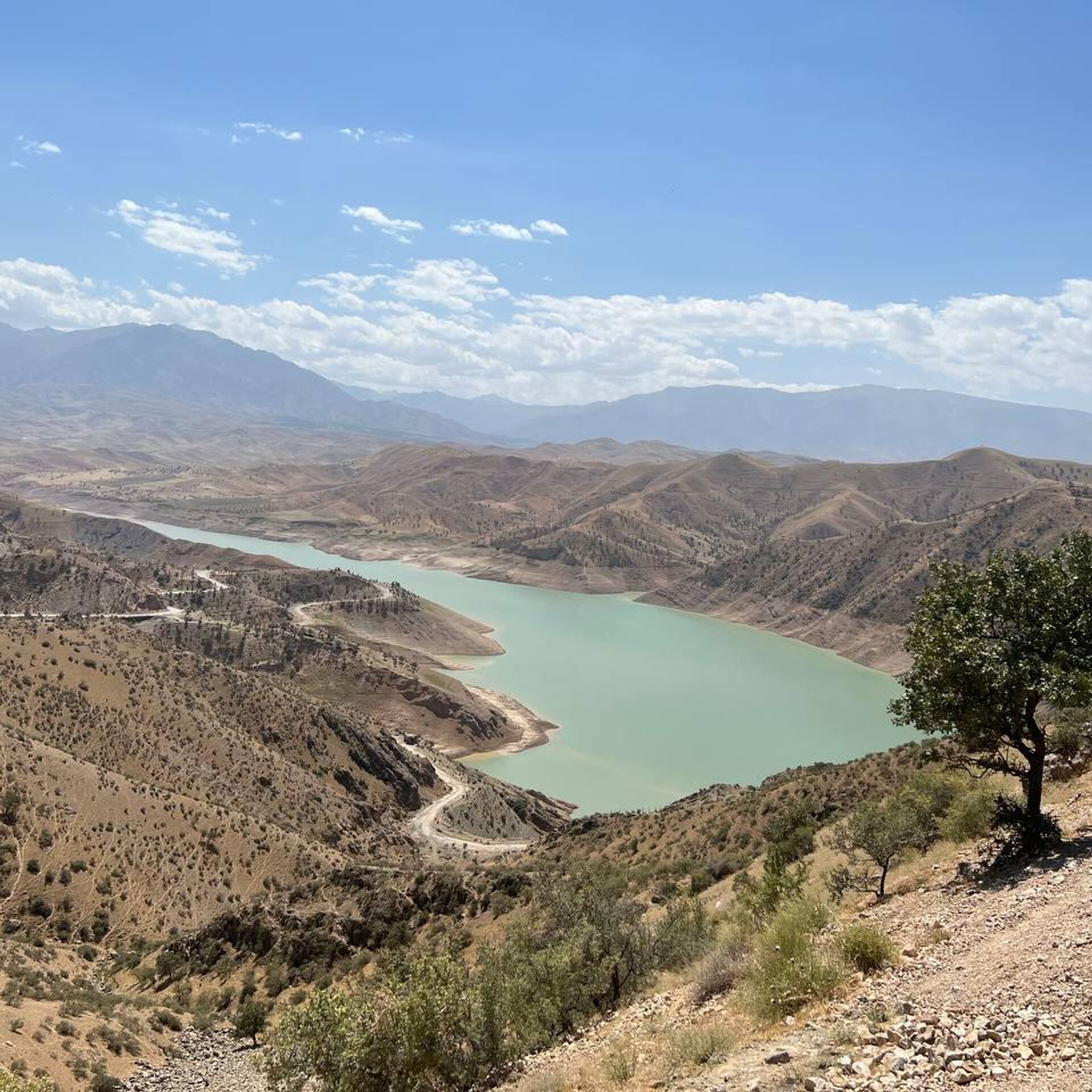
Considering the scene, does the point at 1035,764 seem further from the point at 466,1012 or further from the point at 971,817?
the point at 466,1012

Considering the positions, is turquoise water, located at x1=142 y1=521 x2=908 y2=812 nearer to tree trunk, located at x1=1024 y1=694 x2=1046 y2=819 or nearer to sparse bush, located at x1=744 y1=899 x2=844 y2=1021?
tree trunk, located at x1=1024 y1=694 x2=1046 y2=819

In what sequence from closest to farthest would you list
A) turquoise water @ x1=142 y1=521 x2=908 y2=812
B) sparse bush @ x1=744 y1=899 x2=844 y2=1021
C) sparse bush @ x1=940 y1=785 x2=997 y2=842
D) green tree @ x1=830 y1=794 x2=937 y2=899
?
sparse bush @ x1=744 y1=899 x2=844 y2=1021
sparse bush @ x1=940 y1=785 x2=997 y2=842
green tree @ x1=830 y1=794 x2=937 y2=899
turquoise water @ x1=142 y1=521 x2=908 y2=812

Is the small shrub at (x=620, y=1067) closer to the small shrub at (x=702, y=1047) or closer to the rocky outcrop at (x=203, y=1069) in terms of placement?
the small shrub at (x=702, y=1047)

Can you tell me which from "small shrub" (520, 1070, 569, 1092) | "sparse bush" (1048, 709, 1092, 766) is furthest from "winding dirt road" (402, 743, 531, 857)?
"small shrub" (520, 1070, 569, 1092)

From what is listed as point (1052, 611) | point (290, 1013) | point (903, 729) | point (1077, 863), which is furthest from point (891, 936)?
Result: point (903, 729)

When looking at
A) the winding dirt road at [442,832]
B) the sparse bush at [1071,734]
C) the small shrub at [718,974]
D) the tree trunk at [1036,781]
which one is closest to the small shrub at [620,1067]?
the small shrub at [718,974]

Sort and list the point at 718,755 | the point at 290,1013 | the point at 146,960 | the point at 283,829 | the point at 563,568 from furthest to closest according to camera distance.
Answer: the point at 563,568 → the point at 718,755 → the point at 283,829 → the point at 146,960 → the point at 290,1013

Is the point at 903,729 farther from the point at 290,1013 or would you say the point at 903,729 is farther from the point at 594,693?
the point at 290,1013
